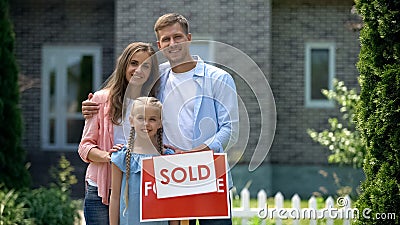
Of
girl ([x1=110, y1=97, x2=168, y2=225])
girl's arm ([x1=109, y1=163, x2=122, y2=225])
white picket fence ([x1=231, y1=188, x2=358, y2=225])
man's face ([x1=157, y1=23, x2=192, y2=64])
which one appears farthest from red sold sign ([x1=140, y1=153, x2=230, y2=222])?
white picket fence ([x1=231, y1=188, x2=358, y2=225])

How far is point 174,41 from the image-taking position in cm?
489

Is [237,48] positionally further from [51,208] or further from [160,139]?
[160,139]

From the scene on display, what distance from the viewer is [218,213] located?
4.82 meters

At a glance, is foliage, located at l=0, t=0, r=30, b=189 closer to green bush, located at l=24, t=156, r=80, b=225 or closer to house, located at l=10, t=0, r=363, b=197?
green bush, located at l=24, t=156, r=80, b=225

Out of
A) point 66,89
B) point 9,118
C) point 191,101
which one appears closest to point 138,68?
point 191,101

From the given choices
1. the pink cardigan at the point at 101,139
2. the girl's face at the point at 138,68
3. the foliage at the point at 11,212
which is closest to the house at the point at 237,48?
the foliage at the point at 11,212

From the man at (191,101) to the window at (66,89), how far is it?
10.4 meters

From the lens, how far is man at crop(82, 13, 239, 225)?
4902mm

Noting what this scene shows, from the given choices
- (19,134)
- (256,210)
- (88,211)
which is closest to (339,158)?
(256,210)

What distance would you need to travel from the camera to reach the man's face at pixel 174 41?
16.0 feet

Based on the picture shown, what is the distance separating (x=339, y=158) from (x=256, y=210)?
7.46 ft

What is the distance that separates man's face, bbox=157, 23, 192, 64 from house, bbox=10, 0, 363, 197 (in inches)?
314

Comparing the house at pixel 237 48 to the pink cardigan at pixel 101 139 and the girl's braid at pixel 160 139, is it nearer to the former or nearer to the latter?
the pink cardigan at pixel 101 139

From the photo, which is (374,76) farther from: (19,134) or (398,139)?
(19,134)
